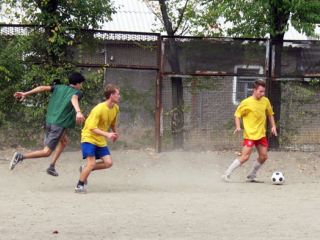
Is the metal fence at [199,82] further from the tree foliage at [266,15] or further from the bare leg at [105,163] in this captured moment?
the bare leg at [105,163]

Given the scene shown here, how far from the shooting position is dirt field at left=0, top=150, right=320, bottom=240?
7.97 meters

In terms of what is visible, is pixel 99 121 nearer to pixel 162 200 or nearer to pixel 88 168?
pixel 88 168

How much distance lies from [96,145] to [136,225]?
2772 millimetres

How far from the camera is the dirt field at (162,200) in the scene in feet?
26.1

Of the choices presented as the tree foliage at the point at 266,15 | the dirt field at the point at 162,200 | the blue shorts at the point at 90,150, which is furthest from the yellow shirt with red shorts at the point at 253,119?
the tree foliage at the point at 266,15

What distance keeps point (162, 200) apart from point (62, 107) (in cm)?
241

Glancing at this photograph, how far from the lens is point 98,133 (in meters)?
10.5

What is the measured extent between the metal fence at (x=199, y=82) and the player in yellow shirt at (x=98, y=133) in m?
4.03

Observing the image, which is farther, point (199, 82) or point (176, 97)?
point (199, 82)

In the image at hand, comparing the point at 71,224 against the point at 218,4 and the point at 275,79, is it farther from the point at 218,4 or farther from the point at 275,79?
the point at 218,4

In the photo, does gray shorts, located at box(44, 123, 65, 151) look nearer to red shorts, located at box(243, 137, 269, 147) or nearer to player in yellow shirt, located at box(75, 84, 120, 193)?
player in yellow shirt, located at box(75, 84, 120, 193)

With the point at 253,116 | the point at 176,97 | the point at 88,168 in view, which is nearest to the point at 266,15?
the point at 176,97

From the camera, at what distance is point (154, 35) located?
14.9 m

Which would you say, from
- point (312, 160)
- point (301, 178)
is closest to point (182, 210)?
point (301, 178)
